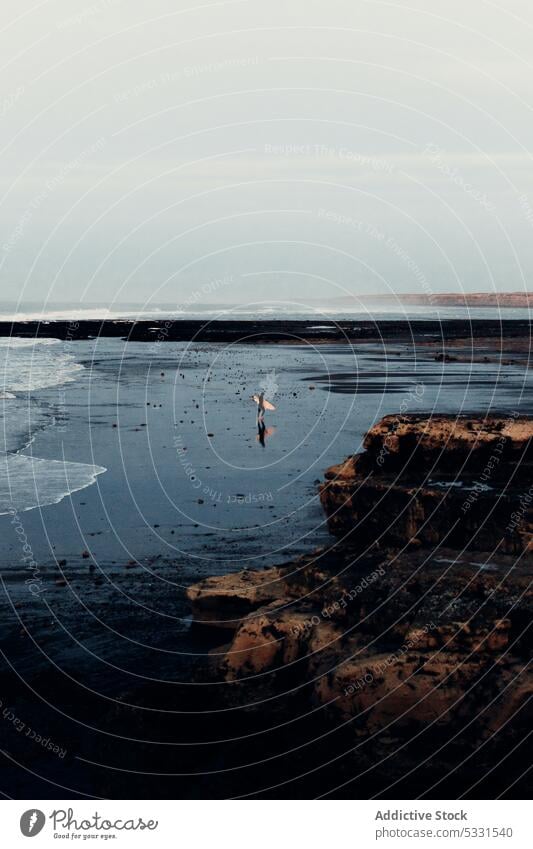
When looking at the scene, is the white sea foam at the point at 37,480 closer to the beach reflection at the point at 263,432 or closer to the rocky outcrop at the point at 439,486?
the beach reflection at the point at 263,432

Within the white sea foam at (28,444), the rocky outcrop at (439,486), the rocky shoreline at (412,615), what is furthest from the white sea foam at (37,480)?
the rocky shoreline at (412,615)

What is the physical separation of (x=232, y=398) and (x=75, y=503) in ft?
81.1

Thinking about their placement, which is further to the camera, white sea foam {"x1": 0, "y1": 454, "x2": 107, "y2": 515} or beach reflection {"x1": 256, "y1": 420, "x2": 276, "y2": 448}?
beach reflection {"x1": 256, "y1": 420, "x2": 276, "y2": 448}

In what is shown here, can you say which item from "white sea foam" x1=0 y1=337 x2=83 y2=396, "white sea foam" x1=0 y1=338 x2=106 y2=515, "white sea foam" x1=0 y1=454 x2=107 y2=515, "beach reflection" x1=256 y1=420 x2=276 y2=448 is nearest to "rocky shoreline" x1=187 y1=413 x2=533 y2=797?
"white sea foam" x1=0 y1=454 x2=107 y2=515

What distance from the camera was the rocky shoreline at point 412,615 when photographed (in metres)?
11.3

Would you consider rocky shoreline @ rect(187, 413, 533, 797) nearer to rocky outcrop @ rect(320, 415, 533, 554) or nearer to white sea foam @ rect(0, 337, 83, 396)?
rocky outcrop @ rect(320, 415, 533, 554)

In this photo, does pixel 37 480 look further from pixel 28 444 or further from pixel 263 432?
pixel 263 432

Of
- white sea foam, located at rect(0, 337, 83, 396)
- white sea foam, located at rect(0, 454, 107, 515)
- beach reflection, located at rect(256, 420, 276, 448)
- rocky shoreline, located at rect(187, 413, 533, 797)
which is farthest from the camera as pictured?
white sea foam, located at rect(0, 337, 83, 396)

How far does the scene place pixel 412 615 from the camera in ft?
41.9

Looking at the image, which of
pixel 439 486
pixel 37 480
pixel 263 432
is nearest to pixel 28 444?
pixel 37 480

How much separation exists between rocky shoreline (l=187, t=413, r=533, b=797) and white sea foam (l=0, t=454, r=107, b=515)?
830 centimetres

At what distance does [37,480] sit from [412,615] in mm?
15392

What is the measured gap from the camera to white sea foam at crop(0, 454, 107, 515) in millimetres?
23219

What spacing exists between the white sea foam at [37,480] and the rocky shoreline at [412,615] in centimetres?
830
